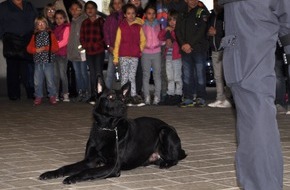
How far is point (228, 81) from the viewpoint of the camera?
4191 millimetres

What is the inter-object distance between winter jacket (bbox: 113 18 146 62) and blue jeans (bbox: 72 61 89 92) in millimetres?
1616

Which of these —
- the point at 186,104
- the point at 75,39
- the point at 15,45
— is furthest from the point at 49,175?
the point at 15,45

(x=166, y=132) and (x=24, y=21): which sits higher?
(x=24, y=21)

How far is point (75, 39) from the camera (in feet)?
49.3

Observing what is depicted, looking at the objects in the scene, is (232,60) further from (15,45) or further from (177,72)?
(15,45)

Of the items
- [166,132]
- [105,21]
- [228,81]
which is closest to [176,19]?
[105,21]

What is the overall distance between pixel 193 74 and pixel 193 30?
2.77 ft

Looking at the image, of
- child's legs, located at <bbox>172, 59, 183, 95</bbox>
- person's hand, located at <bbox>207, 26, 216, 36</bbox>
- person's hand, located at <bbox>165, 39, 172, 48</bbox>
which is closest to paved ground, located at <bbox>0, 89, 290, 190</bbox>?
child's legs, located at <bbox>172, 59, 183, 95</bbox>

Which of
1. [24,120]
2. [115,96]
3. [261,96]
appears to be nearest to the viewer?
[261,96]

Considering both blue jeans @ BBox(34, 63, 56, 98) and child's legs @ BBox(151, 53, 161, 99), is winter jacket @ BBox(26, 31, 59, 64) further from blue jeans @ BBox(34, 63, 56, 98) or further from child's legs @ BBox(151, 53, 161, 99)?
child's legs @ BBox(151, 53, 161, 99)

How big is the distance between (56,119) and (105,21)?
351 centimetres

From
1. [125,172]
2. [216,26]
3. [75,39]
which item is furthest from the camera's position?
[75,39]

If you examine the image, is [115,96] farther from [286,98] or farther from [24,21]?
[24,21]

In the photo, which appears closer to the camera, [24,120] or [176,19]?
[24,120]
